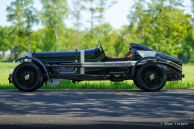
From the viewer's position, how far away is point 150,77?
1354 cm

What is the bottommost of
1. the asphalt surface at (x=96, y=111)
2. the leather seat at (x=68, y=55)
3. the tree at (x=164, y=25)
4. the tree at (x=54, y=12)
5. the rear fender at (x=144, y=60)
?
the asphalt surface at (x=96, y=111)

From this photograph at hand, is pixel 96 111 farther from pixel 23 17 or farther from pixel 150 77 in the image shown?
pixel 23 17

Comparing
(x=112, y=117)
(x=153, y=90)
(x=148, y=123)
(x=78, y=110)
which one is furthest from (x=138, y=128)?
(x=153, y=90)

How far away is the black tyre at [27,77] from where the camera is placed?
44.2 ft

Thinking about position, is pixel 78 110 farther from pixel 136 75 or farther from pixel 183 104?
pixel 136 75

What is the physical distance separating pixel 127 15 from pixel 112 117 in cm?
5690

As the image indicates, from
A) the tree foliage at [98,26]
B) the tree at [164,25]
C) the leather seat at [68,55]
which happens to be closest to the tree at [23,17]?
the tree foliage at [98,26]

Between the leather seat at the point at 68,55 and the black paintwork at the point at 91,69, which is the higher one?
the leather seat at the point at 68,55

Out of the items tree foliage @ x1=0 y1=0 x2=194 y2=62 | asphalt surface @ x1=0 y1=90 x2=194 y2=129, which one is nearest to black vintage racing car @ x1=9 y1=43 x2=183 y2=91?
asphalt surface @ x1=0 y1=90 x2=194 y2=129

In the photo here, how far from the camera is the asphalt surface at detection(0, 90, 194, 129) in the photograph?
725 cm

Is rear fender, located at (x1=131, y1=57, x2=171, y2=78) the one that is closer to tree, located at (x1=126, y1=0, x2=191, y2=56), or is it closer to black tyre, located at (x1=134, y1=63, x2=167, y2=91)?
black tyre, located at (x1=134, y1=63, x2=167, y2=91)

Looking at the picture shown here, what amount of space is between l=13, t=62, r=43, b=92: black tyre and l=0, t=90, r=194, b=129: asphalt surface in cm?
167

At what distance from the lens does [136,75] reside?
534 inches

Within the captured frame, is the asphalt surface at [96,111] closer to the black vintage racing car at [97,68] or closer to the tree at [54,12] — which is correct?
the black vintage racing car at [97,68]
